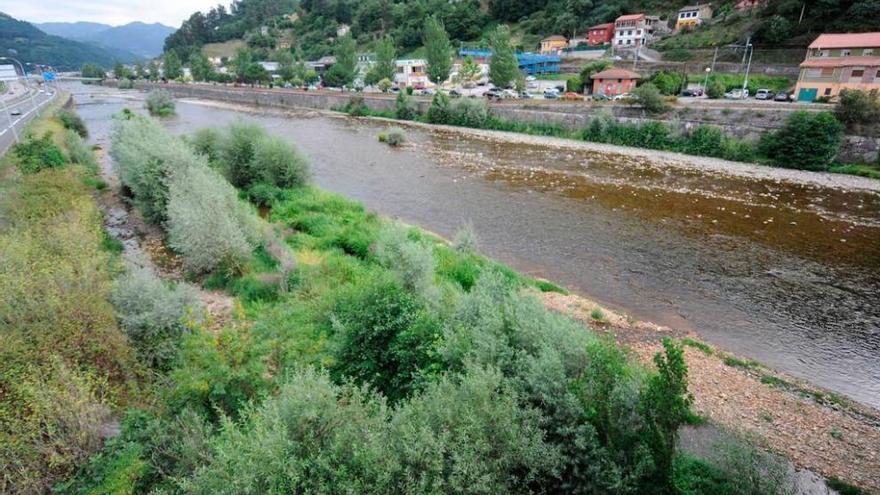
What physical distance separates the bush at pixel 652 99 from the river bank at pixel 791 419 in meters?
33.8

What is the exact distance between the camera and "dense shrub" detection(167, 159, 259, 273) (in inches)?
602

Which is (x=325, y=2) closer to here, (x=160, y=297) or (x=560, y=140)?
(x=560, y=140)

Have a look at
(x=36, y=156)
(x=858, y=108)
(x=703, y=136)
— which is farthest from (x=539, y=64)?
(x=36, y=156)

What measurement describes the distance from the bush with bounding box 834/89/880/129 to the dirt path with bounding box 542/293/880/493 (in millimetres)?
30110

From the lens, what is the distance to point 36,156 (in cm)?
2223

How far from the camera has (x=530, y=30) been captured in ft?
310

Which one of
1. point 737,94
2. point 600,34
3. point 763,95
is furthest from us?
point 600,34

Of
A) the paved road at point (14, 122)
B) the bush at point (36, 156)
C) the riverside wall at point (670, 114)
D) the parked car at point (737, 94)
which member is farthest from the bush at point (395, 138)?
the parked car at point (737, 94)

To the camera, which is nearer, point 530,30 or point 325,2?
point 530,30

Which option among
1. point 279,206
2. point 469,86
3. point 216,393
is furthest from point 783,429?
point 469,86

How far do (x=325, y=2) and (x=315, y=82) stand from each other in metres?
71.8

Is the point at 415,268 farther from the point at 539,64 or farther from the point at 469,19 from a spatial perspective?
the point at 469,19

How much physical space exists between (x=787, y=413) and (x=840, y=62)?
4366cm

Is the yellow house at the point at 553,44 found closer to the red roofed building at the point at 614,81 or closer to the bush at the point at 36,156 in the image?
the red roofed building at the point at 614,81
